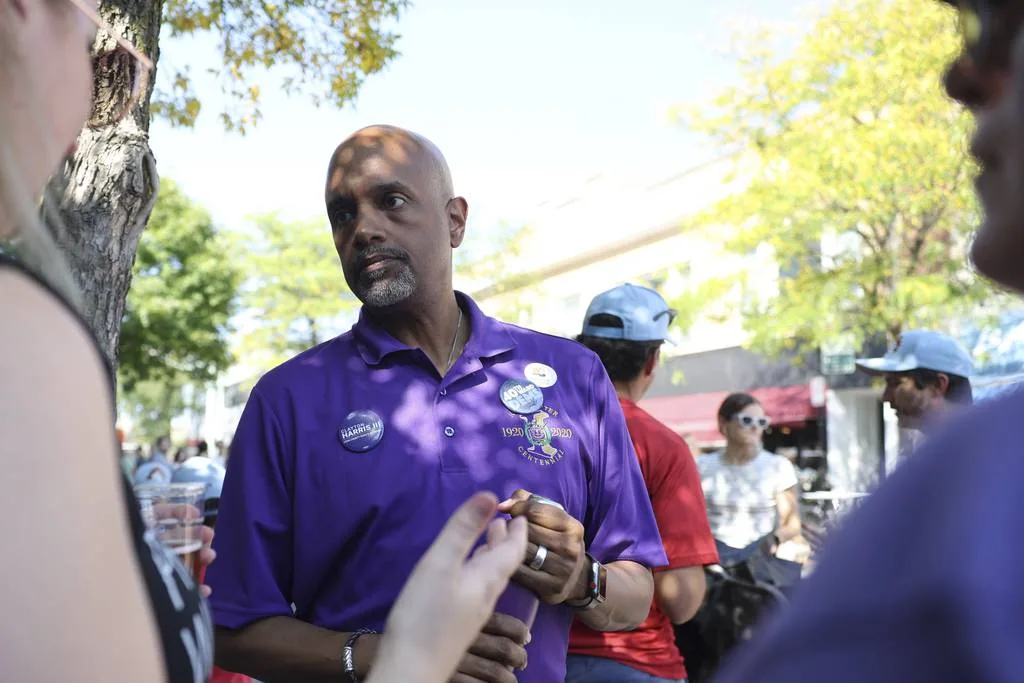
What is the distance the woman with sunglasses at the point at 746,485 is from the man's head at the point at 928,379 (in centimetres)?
145

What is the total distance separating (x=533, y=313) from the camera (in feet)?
102

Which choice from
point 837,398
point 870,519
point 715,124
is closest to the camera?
point 870,519

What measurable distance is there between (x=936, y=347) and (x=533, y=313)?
85.3 ft

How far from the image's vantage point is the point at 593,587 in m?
2.47

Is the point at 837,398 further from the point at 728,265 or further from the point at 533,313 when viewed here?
the point at 533,313

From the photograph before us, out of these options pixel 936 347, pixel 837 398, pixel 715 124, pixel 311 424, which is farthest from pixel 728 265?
pixel 311 424

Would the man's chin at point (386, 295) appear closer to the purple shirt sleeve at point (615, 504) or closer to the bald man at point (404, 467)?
the bald man at point (404, 467)

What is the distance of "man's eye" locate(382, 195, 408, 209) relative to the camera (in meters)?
2.84

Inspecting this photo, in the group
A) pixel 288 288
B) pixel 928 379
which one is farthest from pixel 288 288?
pixel 928 379

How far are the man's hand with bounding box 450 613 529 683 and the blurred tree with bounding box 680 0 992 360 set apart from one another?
13.2 metres

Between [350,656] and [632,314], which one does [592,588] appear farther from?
[632,314]

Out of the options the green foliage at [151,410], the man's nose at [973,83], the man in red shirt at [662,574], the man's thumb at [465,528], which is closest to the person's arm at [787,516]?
the man in red shirt at [662,574]

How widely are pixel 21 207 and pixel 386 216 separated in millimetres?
1763

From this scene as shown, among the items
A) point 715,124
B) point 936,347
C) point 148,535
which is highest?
point 715,124
